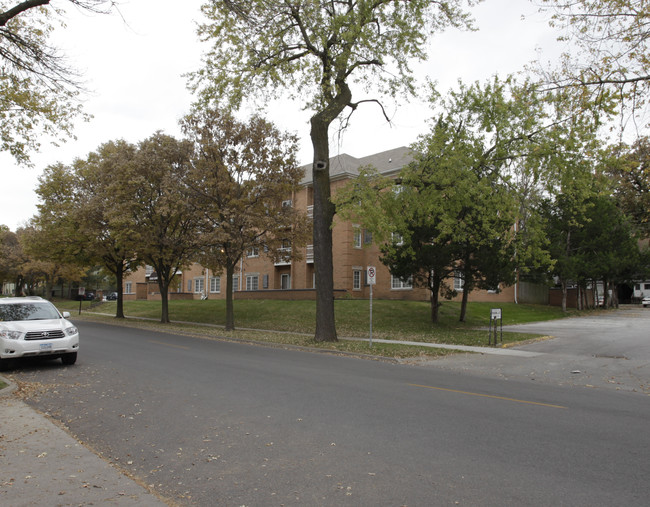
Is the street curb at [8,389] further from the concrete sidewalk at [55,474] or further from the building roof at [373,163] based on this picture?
the building roof at [373,163]

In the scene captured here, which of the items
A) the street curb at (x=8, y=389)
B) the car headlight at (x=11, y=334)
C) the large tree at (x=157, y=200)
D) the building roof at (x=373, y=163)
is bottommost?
the street curb at (x=8, y=389)

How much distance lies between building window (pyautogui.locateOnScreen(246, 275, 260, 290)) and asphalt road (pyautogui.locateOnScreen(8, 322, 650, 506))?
3364 cm

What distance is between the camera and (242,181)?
81.1 feet

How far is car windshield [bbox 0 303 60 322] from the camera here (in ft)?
39.3

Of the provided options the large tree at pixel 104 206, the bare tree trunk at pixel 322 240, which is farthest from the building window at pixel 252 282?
the bare tree trunk at pixel 322 240

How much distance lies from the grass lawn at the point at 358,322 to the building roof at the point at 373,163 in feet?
33.1

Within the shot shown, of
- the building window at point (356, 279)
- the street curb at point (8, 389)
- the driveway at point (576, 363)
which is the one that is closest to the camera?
the street curb at point (8, 389)

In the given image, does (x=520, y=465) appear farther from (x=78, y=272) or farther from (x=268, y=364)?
(x=78, y=272)

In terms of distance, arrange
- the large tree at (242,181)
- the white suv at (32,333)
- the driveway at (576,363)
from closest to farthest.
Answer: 1. the driveway at (576,363)
2. the white suv at (32,333)
3. the large tree at (242,181)

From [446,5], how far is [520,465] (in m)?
16.5

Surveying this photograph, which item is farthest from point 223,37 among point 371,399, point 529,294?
point 529,294

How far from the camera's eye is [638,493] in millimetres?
4277

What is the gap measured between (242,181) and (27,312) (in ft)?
45.6

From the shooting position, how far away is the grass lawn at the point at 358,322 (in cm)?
1864
